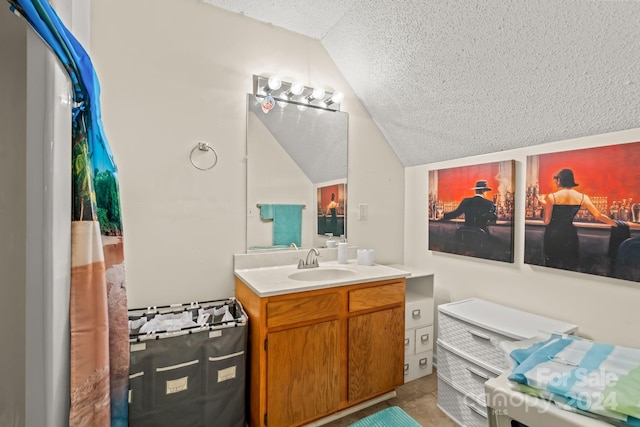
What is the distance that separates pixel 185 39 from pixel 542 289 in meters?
2.69

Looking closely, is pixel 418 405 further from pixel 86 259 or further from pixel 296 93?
pixel 296 93

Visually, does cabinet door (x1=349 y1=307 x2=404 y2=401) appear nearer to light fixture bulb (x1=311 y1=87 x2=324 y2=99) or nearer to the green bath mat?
the green bath mat

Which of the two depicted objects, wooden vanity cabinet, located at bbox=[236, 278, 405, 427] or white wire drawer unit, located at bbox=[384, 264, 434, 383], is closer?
wooden vanity cabinet, located at bbox=[236, 278, 405, 427]

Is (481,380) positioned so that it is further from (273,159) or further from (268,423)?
(273,159)

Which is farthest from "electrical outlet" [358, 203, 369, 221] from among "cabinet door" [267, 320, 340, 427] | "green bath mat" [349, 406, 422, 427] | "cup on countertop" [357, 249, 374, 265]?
"green bath mat" [349, 406, 422, 427]

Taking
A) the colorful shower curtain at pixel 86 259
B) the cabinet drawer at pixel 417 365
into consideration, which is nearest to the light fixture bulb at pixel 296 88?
the colorful shower curtain at pixel 86 259

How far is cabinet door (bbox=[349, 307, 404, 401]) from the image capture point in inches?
70.2

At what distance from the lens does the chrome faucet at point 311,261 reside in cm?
209

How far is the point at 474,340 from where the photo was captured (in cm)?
170

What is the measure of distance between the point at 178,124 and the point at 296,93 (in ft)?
2.75

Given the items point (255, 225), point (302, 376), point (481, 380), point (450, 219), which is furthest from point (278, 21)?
point (481, 380)

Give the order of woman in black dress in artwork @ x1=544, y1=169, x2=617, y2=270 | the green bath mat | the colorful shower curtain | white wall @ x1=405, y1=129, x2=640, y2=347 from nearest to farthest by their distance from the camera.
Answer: the colorful shower curtain, white wall @ x1=405, y1=129, x2=640, y2=347, woman in black dress in artwork @ x1=544, y1=169, x2=617, y2=270, the green bath mat

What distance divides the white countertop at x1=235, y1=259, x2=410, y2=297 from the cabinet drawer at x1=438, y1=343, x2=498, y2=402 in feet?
1.85

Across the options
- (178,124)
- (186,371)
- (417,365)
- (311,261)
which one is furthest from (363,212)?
(186,371)
